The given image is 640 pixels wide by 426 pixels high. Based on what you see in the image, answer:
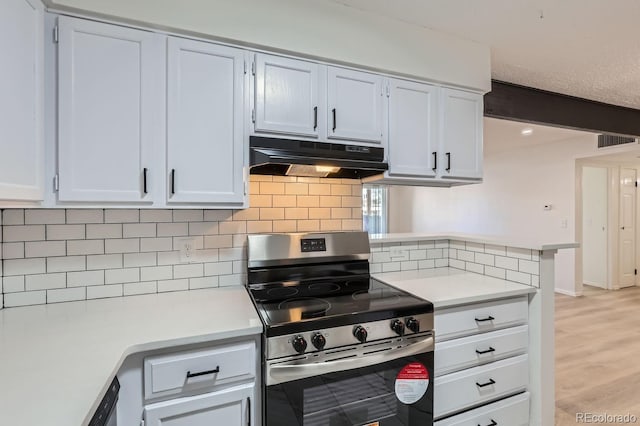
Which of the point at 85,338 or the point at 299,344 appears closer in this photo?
the point at 85,338

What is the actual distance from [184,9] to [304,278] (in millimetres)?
1442

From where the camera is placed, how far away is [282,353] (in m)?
1.31

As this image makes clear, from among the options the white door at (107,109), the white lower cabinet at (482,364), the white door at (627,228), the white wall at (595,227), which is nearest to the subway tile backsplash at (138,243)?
the white door at (107,109)

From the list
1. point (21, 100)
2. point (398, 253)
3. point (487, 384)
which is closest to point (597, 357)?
point (487, 384)

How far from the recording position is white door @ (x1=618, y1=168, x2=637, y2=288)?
18.3 feet

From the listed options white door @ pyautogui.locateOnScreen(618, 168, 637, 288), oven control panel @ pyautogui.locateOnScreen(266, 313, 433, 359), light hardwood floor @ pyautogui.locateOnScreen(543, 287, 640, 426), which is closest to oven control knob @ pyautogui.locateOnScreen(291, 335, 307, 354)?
oven control panel @ pyautogui.locateOnScreen(266, 313, 433, 359)

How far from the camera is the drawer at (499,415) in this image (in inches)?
67.8

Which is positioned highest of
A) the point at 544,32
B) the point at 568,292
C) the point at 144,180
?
the point at 544,32

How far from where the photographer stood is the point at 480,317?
1.77 metres

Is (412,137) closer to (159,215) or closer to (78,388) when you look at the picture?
(159,215)

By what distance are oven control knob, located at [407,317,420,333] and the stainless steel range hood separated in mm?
796

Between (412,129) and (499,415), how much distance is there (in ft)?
5.46

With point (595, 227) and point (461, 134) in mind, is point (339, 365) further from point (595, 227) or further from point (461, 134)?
point (595, 227)

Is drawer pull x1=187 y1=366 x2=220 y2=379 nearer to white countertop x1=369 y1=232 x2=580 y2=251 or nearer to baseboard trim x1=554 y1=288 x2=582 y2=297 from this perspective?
white countertop x1=369 y1=232 x2=580 y2=251
